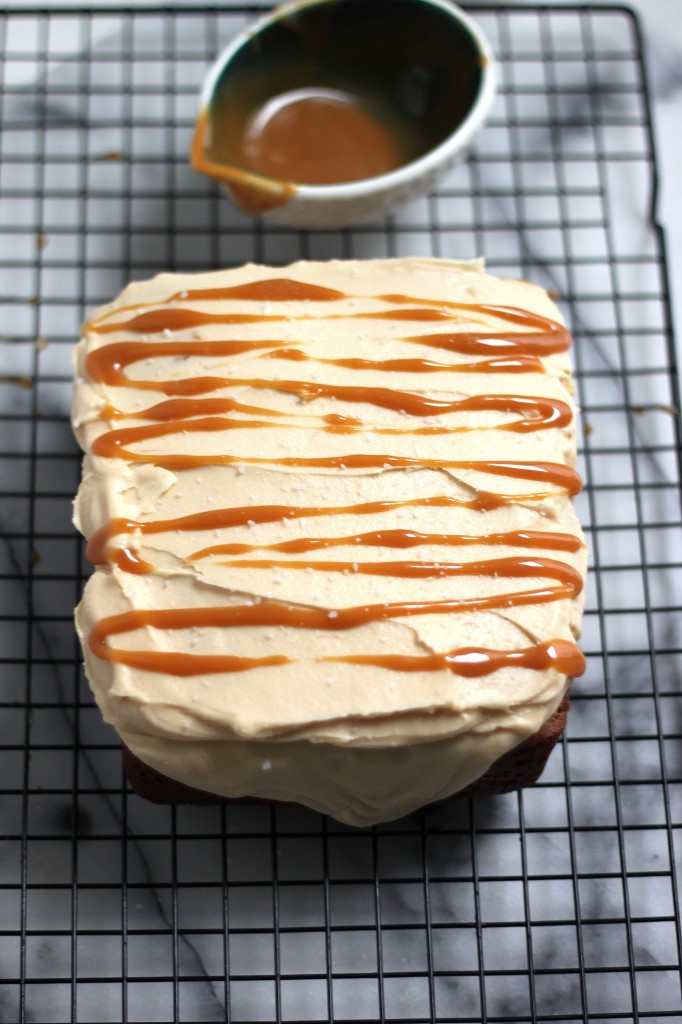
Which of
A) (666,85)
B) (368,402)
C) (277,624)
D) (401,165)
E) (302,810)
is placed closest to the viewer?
(277,624)

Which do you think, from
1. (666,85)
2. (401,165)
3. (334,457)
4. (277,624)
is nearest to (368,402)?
(334,457)

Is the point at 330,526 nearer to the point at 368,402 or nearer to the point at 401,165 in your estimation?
the point at 368,402

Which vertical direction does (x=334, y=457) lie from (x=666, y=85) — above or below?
below

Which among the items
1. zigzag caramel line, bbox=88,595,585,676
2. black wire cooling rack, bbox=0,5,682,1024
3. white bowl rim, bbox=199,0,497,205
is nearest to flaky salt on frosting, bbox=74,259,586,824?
zigzag caramel line, bbox=88,595,585,676

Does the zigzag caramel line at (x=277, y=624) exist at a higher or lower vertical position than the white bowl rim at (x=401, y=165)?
lower

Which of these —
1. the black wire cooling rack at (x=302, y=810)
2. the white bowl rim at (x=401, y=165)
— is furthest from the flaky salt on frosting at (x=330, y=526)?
the black wire cooling rack at (x=302, y=810)

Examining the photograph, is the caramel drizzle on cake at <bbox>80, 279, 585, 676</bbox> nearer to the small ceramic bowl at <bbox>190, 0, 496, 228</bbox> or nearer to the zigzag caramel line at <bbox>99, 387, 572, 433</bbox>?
the zigzag caramel line at <bbox>99, 387, 572, 433</bbox>

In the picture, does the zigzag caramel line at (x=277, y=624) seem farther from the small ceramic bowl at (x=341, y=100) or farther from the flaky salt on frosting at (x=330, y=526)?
the small ceramic bowl at (x=341, y=100)
